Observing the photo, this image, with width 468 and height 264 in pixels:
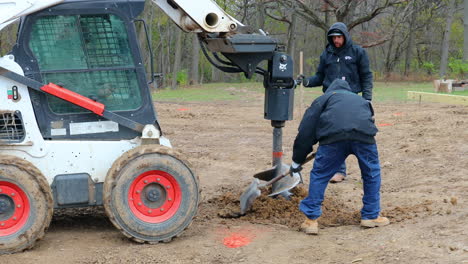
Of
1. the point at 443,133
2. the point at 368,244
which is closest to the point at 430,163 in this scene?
the point at 443,133

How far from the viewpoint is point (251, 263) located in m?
4.86

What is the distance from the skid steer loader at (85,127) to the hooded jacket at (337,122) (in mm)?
1093

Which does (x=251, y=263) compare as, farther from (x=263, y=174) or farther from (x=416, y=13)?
(x=416, y=13)

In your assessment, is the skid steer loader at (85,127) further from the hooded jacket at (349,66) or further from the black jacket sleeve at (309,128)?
the hooded jacket at (349,66)

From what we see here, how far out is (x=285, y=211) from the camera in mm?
6223

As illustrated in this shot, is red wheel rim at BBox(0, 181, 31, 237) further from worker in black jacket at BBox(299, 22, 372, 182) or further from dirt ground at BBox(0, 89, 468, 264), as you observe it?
worker in black jacket at BBox(299, 22, 372, 182)

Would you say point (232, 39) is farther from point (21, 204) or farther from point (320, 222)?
point (21, 204)

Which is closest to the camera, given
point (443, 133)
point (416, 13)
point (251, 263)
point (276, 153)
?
point (251, 263)

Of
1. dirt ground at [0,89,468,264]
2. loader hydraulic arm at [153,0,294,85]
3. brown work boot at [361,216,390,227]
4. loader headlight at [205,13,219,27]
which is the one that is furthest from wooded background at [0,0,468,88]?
brown work boot at [361,216,390,227]

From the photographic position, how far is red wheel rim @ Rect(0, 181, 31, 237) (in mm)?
5027

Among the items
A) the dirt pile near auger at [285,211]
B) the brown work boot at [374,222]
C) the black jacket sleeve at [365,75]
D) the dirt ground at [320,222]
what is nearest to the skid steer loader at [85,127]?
the dirt ground at [320,222]

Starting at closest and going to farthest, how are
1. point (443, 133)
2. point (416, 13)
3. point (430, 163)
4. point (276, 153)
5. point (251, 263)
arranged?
1. point (251, 263)
2. point (276, 153)
3. point (430, 163)
4. point (443, 133)
5. point (416, 13)

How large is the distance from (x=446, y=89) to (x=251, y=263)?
15.8m

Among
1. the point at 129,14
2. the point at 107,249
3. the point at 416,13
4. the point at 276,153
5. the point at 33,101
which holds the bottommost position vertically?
the point at 107,249
